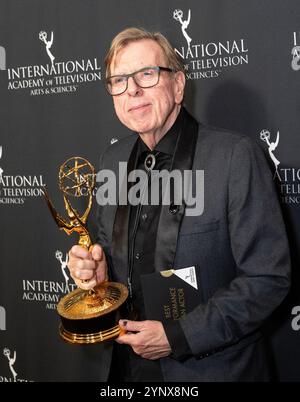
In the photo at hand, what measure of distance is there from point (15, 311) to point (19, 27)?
1464 millimetres

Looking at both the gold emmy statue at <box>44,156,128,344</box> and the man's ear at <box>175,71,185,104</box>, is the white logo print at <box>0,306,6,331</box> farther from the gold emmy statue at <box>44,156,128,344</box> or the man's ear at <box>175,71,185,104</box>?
the man's ear at <box>175,71,185,104</box>

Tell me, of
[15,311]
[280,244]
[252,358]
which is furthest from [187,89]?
[15,311]

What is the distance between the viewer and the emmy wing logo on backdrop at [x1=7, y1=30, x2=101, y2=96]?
203 centimetres

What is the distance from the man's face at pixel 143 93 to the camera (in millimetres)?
1282

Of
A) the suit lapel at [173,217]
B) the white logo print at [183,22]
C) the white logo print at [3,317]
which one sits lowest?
the white logo print at [3,317]

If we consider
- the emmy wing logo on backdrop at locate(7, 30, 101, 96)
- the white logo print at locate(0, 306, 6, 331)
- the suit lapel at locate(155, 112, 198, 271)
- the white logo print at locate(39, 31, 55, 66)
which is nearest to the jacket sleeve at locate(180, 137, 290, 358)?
the suit lapel at locate(155, 112, 198, 271)

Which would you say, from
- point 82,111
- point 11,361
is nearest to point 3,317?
point 11,361

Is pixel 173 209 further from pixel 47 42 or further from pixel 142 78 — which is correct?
pixel 47 42

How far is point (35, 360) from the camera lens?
90.8 inches

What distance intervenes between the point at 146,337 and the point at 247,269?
1.08ft

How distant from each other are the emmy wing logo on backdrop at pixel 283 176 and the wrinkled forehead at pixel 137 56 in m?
0.61

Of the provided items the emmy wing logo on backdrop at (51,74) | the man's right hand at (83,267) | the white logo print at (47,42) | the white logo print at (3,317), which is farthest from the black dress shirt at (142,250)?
the white logo print at (3,317)

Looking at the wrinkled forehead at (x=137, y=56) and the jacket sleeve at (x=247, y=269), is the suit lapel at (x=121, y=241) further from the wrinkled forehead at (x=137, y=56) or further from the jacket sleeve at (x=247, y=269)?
the wrinkled forehead at (x=137, y=56)

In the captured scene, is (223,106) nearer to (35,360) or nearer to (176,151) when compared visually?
(176,151)
